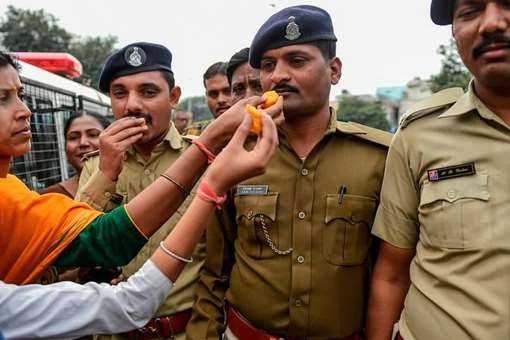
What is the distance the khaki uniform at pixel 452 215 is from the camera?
1528 millimetres

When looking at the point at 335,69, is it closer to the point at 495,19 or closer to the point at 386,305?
the point at 495,19

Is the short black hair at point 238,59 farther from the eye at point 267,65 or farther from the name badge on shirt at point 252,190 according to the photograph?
the name badge on shirt at point 252,190

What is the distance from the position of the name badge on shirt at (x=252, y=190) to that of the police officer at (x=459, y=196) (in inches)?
19.9

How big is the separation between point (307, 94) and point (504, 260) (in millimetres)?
1041

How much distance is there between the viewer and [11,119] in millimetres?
1793

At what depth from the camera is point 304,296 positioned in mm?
2016

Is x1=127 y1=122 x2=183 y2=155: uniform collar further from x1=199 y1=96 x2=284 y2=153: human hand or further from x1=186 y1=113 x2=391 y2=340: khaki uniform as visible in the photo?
x1=199 y1=96 x2=284 y2=153: human hand

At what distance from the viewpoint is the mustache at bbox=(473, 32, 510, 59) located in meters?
1.56

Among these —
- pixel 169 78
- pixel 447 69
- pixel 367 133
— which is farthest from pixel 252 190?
pixel 447 69

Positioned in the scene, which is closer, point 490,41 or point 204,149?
point 490,41

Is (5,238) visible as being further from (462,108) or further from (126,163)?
(462,108)

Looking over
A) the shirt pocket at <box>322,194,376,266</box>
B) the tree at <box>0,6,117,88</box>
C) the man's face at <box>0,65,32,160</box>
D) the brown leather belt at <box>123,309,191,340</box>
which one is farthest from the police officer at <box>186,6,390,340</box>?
the tree at <box>0,6,117,88</box>

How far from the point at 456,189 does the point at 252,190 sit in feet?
2.82

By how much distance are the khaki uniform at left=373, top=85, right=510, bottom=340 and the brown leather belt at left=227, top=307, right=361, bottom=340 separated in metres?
0.47
